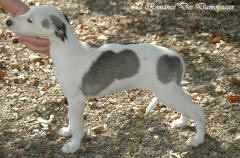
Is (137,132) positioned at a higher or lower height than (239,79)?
lower

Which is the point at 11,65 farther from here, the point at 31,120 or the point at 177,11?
the point at 177,11

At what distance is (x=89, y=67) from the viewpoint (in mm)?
3707

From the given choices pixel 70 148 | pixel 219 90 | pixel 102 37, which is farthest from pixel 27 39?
pixel 219 90

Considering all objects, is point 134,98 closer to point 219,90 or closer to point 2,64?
point 219,90

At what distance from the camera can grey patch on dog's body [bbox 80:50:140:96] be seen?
366 cm

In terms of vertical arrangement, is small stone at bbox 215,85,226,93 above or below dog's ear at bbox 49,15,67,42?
below

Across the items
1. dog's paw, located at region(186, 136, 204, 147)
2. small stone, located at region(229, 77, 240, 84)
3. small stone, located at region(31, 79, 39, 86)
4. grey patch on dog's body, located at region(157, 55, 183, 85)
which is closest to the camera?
grey patch on dog's body, located at region(157, 55, 183, 85)

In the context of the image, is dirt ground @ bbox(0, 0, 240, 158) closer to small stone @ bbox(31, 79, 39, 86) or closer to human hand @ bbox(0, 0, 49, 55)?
small stone @ bbox(31, 79, 39, 86)

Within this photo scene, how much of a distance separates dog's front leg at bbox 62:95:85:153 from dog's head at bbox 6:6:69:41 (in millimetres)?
678

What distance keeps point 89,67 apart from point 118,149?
A: 104 centimetres

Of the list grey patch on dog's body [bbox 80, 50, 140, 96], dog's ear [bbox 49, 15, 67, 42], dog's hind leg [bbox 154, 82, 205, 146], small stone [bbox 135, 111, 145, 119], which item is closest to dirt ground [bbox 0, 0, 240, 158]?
small stone [bbox 135, 111, 145, 119]

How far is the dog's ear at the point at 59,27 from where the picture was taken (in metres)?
3.48

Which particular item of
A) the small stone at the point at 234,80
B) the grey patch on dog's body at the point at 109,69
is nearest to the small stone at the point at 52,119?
the grey patch on dog's body at the point at 109,69

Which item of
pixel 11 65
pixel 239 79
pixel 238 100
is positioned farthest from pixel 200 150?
pixel 11 65
